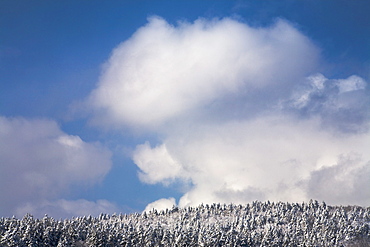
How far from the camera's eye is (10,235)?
582ft

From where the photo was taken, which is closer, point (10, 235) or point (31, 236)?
point (10, 235)

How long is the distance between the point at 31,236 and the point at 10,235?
21.6 metres

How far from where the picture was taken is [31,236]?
198375 millimetres
